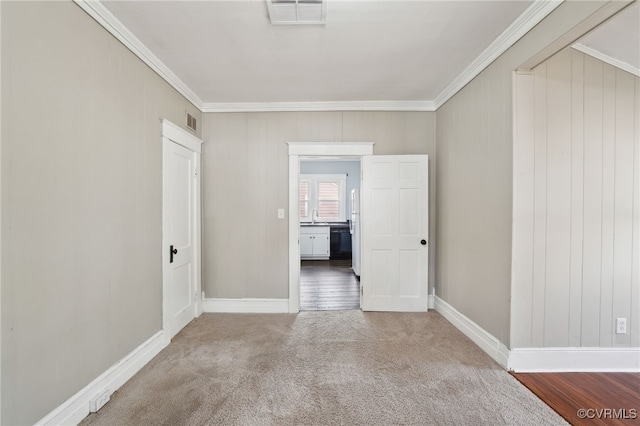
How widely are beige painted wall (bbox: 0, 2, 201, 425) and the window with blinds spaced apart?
16.1 feet

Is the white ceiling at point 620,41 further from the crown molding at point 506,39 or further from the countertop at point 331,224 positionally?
the countertop at point 331,224

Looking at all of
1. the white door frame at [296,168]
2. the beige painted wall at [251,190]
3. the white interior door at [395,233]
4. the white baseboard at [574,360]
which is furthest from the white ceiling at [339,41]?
the white baseboard at [574,360]

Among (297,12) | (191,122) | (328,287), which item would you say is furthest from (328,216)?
(297,12)

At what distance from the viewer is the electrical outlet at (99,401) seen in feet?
5.74

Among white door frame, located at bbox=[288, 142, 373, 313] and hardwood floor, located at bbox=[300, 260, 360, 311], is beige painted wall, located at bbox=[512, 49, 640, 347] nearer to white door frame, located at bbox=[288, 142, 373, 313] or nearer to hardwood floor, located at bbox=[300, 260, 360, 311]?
white door frame, located at bbox=[288, 142, 373, 313]

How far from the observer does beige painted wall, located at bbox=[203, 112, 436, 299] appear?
354 cm

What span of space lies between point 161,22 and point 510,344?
11.9 feet

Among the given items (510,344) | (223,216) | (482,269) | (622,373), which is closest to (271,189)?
(223,216)

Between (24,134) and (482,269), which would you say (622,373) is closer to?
(482,269)

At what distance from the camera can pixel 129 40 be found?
211cm

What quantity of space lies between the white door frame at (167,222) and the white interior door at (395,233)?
6.78 feet

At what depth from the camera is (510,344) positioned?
7.17 ft
